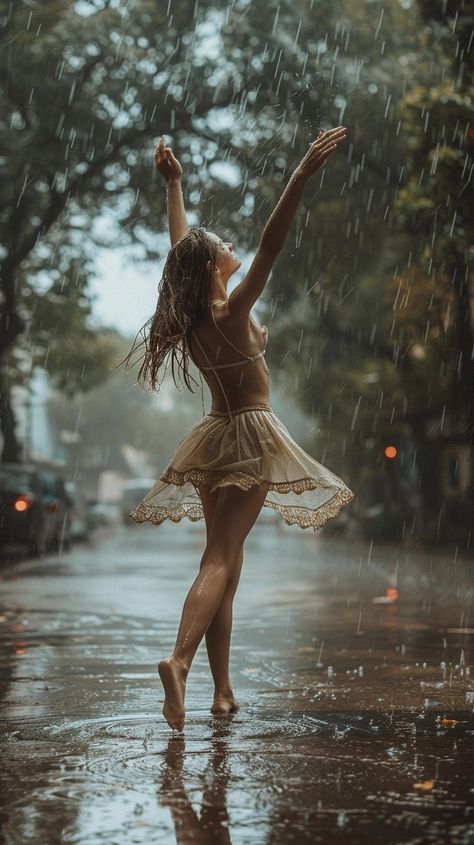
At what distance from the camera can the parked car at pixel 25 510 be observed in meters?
25.0

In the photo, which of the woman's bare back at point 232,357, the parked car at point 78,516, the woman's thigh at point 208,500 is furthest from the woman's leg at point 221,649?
the parked car at point 78,516

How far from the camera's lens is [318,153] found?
219 inches

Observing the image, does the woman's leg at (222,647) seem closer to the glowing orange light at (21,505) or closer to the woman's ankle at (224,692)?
the woman's ankle at (224,692)

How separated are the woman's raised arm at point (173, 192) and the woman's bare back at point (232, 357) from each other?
0.59m

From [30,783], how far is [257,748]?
2.94 ft

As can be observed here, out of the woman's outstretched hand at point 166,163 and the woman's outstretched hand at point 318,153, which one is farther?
the woman's outstretched hand at point 166,163

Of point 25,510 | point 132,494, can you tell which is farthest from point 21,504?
point 132,494

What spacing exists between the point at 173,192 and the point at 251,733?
262cm

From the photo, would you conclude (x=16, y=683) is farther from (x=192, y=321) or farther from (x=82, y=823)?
(x=82, y=823)

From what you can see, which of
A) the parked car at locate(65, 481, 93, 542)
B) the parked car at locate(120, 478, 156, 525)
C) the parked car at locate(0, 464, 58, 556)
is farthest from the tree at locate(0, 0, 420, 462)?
the parked car at locate(120, 478, 156, 525)

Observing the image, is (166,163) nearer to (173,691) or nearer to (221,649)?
(221,649)

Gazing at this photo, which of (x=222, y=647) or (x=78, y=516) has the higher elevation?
(x=78, y=516)

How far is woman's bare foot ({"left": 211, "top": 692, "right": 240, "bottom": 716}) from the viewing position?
577 centimetres

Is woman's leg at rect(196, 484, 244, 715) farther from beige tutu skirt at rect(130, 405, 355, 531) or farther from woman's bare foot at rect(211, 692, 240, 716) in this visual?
beige tutu skirt at rect(130, 405, 355, 531)
